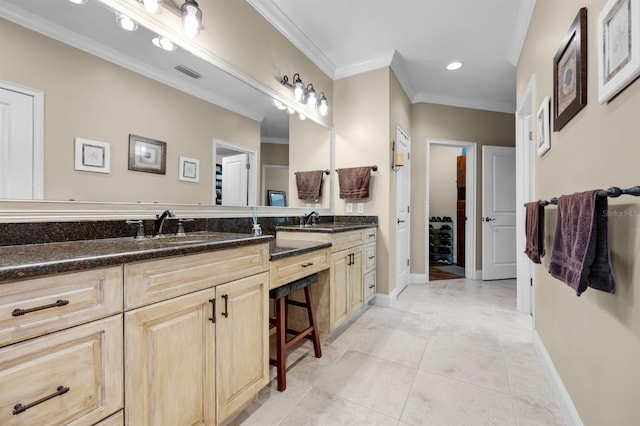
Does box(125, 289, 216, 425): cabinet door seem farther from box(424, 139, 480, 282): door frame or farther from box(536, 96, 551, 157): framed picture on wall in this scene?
box(424, 139, 480, 282): door frame

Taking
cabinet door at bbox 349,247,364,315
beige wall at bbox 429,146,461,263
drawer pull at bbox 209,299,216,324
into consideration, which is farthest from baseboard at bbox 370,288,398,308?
beige wall at bbox 429,146,461,263

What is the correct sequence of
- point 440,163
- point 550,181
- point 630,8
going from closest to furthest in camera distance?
point 630,8 → point 550,181 → point 440,163

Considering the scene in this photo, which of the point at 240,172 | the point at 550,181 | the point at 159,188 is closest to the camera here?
the point at 159,188

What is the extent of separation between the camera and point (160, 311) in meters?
1.04

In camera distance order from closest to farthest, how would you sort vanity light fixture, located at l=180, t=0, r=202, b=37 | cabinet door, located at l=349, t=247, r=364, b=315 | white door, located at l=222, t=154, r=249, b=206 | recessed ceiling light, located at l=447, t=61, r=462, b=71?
1. vanity light fixture, located at l=180, t=0, r=202, b=37
2. white door, located at l=222, t=154, r=249, b=206
3. cabinet door, located at l=349, t=247, r=364, b=315
4. recessed ceiling light, located at l=447, t=61, r=462, b=71

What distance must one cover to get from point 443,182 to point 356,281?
169 inches

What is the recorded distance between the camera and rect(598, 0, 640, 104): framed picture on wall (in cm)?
84

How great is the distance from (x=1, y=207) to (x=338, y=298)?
2.00 metres

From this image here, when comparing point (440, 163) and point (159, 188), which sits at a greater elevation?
point (440, 163)

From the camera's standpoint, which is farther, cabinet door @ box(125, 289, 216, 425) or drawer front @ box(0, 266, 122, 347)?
cabinet door @ box(125, 289, 216, 425)

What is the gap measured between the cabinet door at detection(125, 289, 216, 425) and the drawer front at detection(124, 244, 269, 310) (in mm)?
38

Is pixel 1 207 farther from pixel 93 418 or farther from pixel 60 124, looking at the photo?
pixel 93 418

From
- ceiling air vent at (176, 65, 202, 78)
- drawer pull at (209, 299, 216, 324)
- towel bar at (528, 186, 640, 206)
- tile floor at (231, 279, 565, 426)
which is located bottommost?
tile floor at (231, 279, 565, 426)

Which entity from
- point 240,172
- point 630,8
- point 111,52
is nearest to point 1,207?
point 111,52
